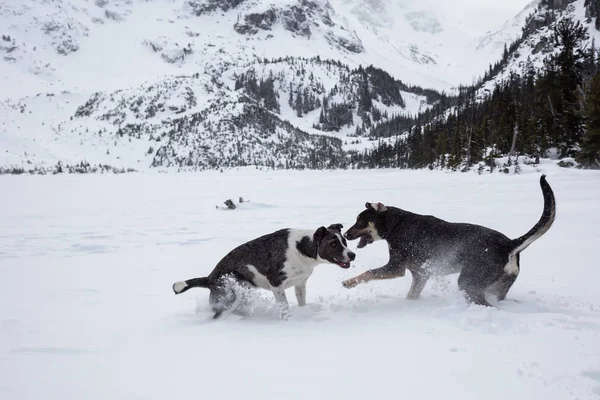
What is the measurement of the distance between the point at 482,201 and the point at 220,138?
11843 cm

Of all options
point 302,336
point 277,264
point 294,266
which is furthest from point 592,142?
point 302,336

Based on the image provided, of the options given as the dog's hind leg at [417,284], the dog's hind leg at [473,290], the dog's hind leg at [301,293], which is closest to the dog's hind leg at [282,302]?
the dog's hind leg at [301,293]

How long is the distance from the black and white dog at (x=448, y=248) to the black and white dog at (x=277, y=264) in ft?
2.73

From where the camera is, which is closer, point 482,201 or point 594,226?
point 594,226

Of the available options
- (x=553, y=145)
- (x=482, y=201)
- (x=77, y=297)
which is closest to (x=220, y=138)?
(x=553, y=145)

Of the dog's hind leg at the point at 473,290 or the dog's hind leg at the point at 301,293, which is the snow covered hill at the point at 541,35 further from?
the dog's hind leg at the point at 301,293

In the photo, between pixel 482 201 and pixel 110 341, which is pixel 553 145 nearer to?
pixel 482 201

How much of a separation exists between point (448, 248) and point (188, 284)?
413 centimetres

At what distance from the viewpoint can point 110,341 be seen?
469 cm

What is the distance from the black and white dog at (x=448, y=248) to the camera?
495 centimetres

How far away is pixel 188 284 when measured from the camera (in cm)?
574

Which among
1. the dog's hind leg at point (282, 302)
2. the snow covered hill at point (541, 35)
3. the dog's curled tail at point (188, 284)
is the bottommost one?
the dog's hind leg at point (282, 302)

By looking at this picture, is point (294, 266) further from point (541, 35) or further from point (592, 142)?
point (541, 35)

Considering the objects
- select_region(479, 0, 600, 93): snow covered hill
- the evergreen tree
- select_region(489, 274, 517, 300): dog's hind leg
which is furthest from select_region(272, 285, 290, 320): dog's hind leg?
select_region(479, 0, 600, 93): snow covered hill
